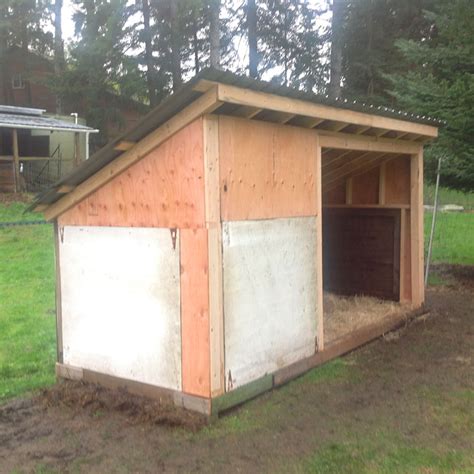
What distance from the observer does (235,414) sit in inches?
167

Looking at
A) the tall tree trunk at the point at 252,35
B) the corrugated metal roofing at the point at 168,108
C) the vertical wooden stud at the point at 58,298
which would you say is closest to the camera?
the corrugated metal roofing at the point at 168,108

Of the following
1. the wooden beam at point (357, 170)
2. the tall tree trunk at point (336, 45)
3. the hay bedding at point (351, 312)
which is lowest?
the hay bedding at point (351, 312)

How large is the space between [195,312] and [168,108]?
147cm

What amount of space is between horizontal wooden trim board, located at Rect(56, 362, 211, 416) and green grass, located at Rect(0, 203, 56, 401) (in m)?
0.26

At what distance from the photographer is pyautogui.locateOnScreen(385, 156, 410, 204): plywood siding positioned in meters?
7.38

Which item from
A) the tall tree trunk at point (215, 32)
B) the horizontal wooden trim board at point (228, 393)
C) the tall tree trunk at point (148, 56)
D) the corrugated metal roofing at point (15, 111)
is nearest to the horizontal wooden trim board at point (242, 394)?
the horizontal wooden trim board at point (228, 393)

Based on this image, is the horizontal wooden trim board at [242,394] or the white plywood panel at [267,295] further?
the white plywood panel at [267,295]

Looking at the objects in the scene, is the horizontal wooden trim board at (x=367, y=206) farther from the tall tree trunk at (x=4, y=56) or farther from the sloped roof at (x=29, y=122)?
the tall tree trunk at (x=4, y=56)

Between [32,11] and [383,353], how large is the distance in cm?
2657

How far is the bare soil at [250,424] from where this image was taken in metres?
3.60

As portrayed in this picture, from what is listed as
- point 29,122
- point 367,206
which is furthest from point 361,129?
point 29,122

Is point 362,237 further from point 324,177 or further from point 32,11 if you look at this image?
point 32,11

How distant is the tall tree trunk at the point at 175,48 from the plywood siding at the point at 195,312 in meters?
20.3

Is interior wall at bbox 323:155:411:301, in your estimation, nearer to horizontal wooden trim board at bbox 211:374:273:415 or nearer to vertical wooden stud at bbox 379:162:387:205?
vertical wooden stud at bbox 379:162:387:205
